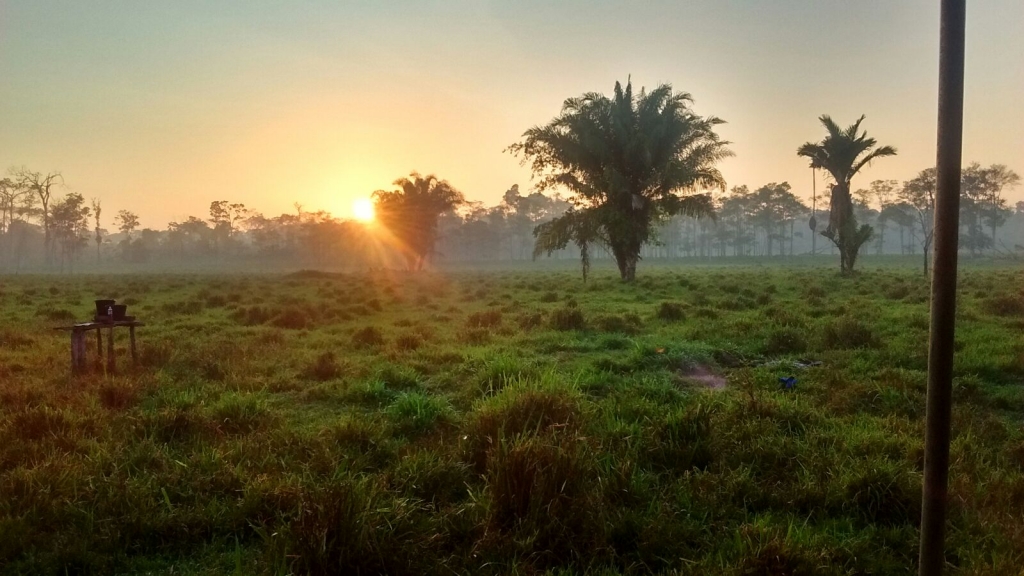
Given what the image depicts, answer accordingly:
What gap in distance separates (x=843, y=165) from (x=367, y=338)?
102 feet

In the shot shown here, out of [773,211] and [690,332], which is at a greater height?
[773,211]

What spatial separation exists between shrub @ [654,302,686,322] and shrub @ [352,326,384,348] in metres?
6.83

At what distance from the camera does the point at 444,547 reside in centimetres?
367

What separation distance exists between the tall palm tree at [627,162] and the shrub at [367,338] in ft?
63.0

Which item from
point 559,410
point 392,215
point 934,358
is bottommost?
point 559,410

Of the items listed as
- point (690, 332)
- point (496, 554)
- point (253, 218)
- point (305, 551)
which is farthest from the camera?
point (253, 218)

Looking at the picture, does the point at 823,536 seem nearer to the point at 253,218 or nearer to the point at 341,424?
the point at 341,424

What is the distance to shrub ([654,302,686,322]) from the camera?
565 inches

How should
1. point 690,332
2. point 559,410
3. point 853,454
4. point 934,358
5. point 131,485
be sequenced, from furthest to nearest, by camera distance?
1. point 690,332
2. point 559,410
3. point 853,454
4. point 131,485
5. point 934,358

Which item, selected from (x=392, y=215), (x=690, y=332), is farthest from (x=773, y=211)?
(x=690, y=332)

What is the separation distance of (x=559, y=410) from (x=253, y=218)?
143153mm

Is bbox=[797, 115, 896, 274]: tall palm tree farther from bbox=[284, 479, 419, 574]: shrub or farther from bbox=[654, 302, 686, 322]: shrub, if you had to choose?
bbox=[284, 479, 419, 574]: shrub

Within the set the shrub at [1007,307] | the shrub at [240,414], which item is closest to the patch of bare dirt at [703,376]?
the shrub at [240,414]

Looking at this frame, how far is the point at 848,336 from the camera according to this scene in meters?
10.4
